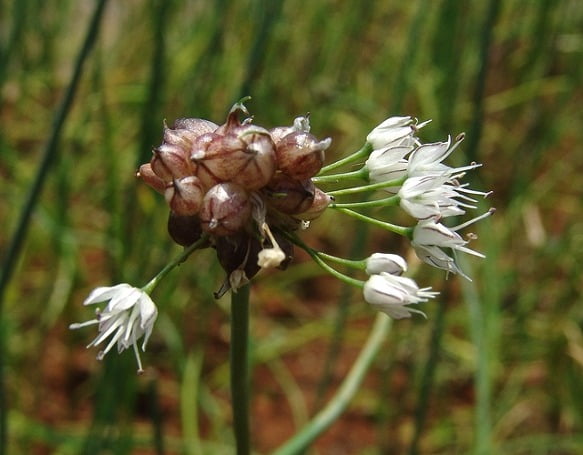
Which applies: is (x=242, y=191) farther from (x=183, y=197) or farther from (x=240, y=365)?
(x=240, y=365)

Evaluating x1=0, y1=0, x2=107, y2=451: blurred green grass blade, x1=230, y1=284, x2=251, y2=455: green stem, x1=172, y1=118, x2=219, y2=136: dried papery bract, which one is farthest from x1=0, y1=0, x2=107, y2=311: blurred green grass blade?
x1=230, y1=284, x2=251, y2=455: green stem

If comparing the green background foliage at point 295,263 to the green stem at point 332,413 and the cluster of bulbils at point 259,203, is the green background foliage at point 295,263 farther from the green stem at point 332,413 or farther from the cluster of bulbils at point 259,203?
the cluster of bulbils at point 259,203

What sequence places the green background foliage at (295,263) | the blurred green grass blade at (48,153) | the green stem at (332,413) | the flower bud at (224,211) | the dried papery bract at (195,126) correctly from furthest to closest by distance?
the green background foliage at (295,263), the blurred green grass blade at (48,153), the green stem at (332,413), the dried papery bract at (195,126), the flower bud at (224,211)

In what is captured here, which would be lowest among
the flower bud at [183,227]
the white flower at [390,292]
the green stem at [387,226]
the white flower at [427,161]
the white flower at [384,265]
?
the white flower at [390,292]

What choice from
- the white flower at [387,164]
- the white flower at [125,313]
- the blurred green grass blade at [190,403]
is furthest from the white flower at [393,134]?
the blurred green grass blade at [190,403]

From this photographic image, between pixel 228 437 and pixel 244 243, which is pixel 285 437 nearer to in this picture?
pixel 228 437

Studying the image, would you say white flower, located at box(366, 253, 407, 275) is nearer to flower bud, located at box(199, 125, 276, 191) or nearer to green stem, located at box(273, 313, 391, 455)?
flower bud, located at box(199, 125, 276, 191)

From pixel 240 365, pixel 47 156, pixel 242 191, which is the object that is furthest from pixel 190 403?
pixel 242 191
